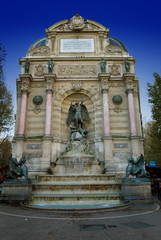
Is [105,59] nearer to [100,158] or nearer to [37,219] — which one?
[100,158]

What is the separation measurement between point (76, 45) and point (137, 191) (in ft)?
60.2

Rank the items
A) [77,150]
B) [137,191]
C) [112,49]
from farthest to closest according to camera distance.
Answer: [112,49] < [77,150] < [137,191]

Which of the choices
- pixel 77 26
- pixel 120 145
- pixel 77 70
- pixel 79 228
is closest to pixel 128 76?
pixel 77 70

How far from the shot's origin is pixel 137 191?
34.7 ft

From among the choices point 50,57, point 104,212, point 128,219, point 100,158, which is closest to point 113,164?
point 100,158

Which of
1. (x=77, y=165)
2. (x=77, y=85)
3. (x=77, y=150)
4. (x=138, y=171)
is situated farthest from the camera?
(x=77, y=85)

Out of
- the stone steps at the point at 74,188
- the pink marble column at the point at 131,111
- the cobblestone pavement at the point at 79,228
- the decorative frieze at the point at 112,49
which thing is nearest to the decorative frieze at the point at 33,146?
the stone steps at the point at 74,188

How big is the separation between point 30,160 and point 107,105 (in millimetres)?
9412

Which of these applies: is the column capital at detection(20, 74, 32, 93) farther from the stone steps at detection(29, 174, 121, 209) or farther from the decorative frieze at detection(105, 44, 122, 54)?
the stone steps at detection(29, 174, 121, 209)

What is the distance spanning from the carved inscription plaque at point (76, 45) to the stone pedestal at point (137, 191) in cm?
1690

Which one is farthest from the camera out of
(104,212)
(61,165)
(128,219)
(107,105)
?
(107,105)

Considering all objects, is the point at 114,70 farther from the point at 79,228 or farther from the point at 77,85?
the point at 79,228

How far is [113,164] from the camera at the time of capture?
16641 mm

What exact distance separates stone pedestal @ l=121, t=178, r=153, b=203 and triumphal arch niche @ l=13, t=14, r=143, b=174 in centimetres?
562
